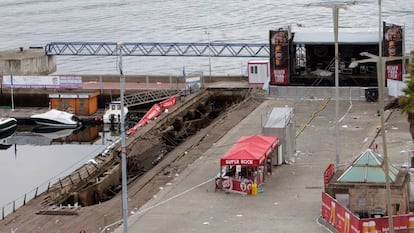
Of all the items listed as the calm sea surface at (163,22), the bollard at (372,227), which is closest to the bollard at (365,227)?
the bollard at (372,227)

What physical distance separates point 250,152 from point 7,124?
109ft

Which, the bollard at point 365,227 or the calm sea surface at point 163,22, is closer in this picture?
the bollard at point 365,227

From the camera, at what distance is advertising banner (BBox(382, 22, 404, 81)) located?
192 feet

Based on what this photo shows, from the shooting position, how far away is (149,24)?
134000 mm

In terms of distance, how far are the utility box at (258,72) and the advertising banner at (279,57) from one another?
4113mm

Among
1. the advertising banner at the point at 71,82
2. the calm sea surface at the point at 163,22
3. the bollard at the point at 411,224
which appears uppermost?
the calm sea surface at the point at 163,22

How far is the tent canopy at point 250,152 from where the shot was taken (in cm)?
3684

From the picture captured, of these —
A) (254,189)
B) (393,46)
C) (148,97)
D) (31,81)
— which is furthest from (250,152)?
(31,81)

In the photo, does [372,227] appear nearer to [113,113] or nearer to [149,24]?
[113,113]

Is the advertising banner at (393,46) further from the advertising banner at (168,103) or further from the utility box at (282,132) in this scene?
the utility box at (282,132)

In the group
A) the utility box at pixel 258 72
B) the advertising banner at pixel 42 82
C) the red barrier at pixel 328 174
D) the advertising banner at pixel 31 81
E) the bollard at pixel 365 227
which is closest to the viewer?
the bollard at pixel 365 227

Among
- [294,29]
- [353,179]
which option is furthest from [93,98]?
[353,179]

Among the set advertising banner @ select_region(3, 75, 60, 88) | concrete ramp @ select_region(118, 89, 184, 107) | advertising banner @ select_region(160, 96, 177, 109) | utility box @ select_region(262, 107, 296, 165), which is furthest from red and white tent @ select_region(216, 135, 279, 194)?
advertising banner @ select_region(3, 75, 60, 88)

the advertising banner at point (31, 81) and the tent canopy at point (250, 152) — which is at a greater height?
the advertising banner at point (31, 81)
